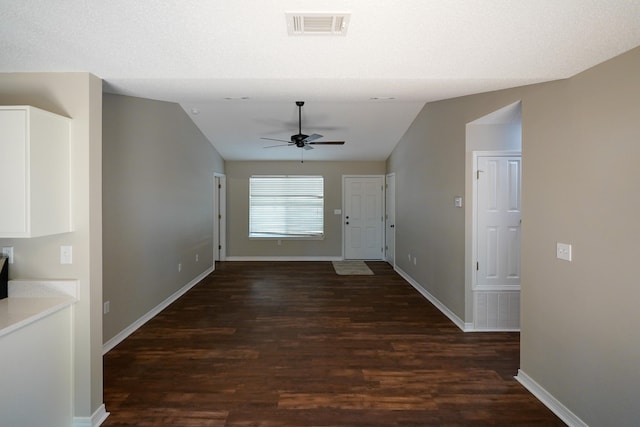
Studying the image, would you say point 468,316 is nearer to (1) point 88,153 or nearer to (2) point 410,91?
(2) point 410,91

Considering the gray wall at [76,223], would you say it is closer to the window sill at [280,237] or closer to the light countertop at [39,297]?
the light countertop at [39,297]

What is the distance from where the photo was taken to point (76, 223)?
202 centimetres

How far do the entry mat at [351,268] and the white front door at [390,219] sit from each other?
0.64 m

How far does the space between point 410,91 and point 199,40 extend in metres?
1.55

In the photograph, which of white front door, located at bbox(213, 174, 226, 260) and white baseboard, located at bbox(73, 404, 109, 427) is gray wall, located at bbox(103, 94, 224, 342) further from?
white front door, located at bbox(213, 174, 226, 260)

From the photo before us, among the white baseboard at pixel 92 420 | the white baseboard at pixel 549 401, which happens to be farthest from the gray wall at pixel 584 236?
the white baseboard at pixel 92 420

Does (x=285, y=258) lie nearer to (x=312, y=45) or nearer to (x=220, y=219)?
(x=220, y=219)

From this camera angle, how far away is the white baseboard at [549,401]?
6.72ft

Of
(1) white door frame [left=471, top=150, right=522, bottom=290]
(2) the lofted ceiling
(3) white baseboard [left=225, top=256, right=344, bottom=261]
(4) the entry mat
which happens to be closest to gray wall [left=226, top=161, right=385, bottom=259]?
(3) white baseboard [left=225, top=256, right=344, bottom=261]

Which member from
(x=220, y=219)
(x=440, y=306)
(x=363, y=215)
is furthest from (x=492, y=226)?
(x=220, y=219)

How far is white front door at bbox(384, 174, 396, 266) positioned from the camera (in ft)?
21.9

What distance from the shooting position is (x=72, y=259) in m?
2.02

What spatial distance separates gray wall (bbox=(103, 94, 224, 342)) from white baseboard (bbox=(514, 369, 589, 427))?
3.74 m

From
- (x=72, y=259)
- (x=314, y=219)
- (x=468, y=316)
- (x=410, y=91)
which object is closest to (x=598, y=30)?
(x=410, y=91)
